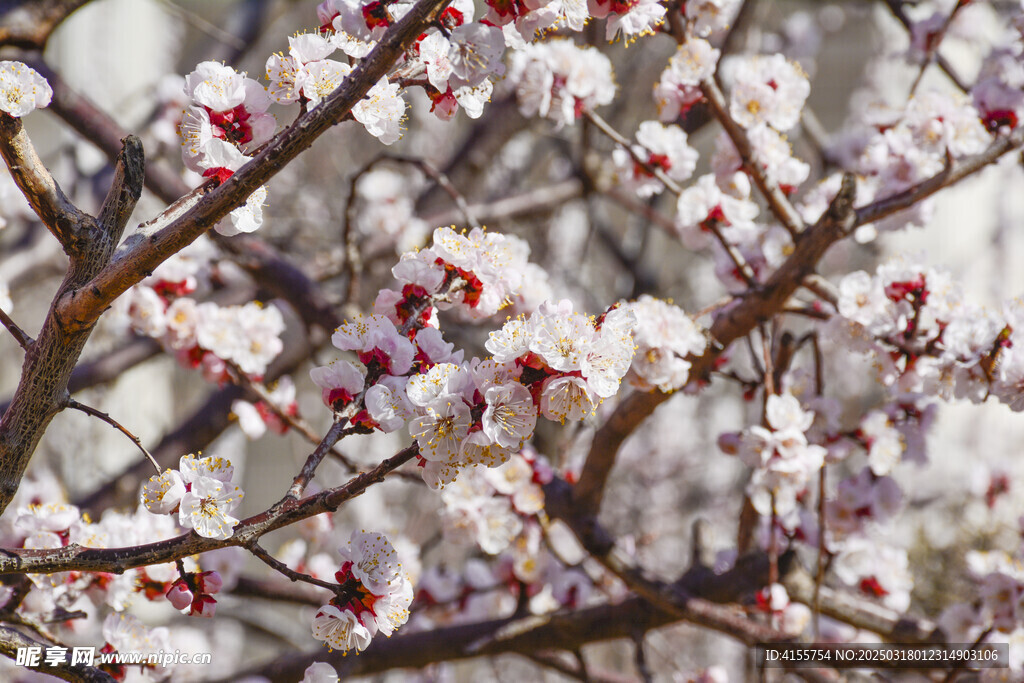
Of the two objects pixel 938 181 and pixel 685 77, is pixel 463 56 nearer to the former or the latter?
pixel 685 77

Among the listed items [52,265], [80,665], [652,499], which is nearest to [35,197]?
[80,665]

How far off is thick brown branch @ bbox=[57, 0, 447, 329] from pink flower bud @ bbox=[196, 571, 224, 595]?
0.41 meters

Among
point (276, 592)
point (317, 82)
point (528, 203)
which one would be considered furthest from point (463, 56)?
point (528, 203)

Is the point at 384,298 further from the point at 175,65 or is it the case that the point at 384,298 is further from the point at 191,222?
the point at 175,65

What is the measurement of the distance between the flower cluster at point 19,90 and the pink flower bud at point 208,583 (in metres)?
0.59

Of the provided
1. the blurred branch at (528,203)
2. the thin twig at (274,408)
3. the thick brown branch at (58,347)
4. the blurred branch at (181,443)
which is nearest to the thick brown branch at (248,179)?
the thick brown branch at (58,347)

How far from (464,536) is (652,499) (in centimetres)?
278

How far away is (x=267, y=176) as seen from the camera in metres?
0.79

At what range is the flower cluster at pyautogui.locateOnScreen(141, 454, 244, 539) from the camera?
0.84 metres

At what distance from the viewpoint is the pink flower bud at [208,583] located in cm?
101

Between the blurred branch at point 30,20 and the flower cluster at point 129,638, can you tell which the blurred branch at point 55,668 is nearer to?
the flower cluster at point 129,638

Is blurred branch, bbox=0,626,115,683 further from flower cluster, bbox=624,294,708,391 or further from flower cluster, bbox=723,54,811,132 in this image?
flower cluster, bbox=723,54,811,132

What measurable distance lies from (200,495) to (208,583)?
0.72ft

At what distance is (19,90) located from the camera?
850 mm
